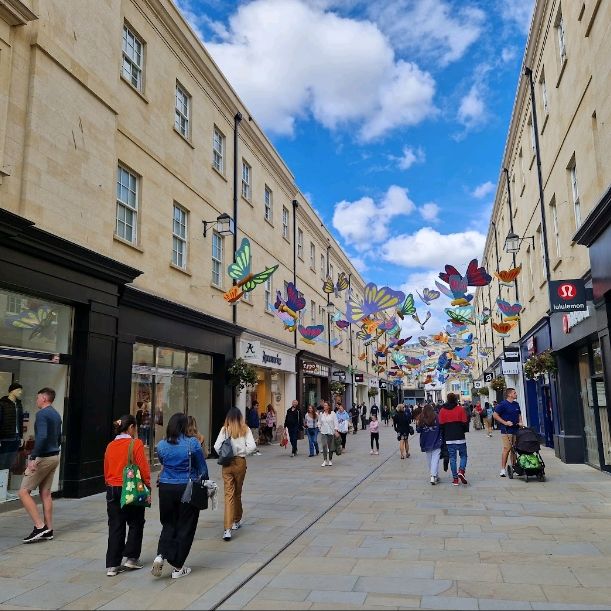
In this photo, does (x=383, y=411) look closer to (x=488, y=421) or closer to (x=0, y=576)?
(x=488, y=421)

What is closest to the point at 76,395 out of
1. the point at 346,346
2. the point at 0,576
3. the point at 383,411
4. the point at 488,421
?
the point at 0,576

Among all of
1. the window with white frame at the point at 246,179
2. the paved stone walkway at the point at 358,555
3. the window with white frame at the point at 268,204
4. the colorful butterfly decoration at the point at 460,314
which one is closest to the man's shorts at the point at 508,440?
the paved stone walkway at the point at 358,555

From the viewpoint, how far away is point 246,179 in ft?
67.9

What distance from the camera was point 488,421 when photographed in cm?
2878

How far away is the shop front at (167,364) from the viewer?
40.1ft

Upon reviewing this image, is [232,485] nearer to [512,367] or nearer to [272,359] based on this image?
[272,359]

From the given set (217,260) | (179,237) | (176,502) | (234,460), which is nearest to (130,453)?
(176,502)

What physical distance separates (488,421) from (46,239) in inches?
976

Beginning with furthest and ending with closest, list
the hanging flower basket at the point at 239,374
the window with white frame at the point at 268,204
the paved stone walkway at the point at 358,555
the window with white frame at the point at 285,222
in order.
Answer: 1. the window with white frame at the point at 285,222
2. the window with white frame at the point at 268,204
3. the hanging flower basket at the point at 239,374
4. the paved stone walkway at the point at 358,555

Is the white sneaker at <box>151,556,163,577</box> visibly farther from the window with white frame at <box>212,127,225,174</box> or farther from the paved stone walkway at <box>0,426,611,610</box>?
the window with white frame at <box>212,127,225,174</box>

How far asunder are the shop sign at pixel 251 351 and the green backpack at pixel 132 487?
1292 cm

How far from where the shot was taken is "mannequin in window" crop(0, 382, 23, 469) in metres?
8.73

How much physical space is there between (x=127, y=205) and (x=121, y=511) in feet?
27.7

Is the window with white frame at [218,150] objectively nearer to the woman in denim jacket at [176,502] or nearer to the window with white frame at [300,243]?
the window with white frame at [300,243]
